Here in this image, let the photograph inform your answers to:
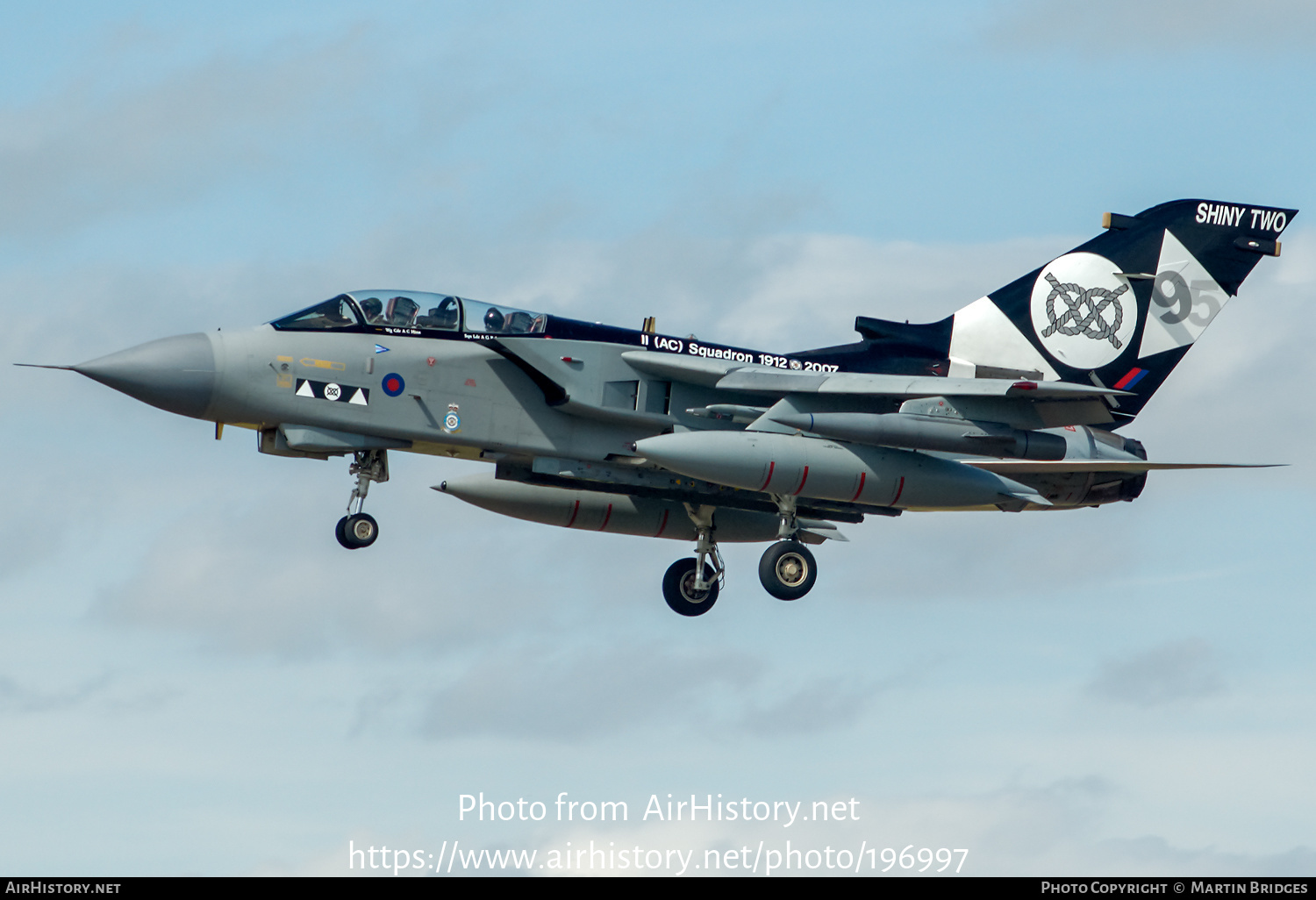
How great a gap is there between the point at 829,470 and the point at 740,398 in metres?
1.85

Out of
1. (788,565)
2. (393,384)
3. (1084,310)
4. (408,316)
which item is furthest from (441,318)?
(1084,310)

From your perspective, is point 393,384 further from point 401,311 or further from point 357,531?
point 357,531

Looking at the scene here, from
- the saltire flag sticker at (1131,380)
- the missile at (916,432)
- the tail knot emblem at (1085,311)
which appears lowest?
the missile at (916,432)

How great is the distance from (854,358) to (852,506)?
2.11 meters

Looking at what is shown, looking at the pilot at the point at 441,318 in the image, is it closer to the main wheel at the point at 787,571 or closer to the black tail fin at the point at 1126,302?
the main wheel at the point at 787,571

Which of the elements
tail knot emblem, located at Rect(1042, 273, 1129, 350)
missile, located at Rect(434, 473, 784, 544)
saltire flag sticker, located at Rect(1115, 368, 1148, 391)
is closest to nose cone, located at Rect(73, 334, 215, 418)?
missile, located at Rect(434, 473, 784, 544)

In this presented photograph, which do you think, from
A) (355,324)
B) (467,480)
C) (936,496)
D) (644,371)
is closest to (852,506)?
(936,496)

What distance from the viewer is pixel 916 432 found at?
22.6 metres

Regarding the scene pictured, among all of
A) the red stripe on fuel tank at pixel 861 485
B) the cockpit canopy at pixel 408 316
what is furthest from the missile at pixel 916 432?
the cockpit canopy at pixel 408 316

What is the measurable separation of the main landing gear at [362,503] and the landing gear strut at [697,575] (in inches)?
194

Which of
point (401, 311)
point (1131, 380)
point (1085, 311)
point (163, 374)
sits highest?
point (1085, 311)

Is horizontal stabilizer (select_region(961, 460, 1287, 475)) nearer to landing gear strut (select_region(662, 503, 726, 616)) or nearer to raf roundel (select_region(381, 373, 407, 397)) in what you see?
landing gear strut (select_region(662, 503, 726, 616))

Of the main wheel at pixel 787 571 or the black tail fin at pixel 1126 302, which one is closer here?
the main wheel at pixel 787 571

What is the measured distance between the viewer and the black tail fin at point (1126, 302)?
25.4 metres
